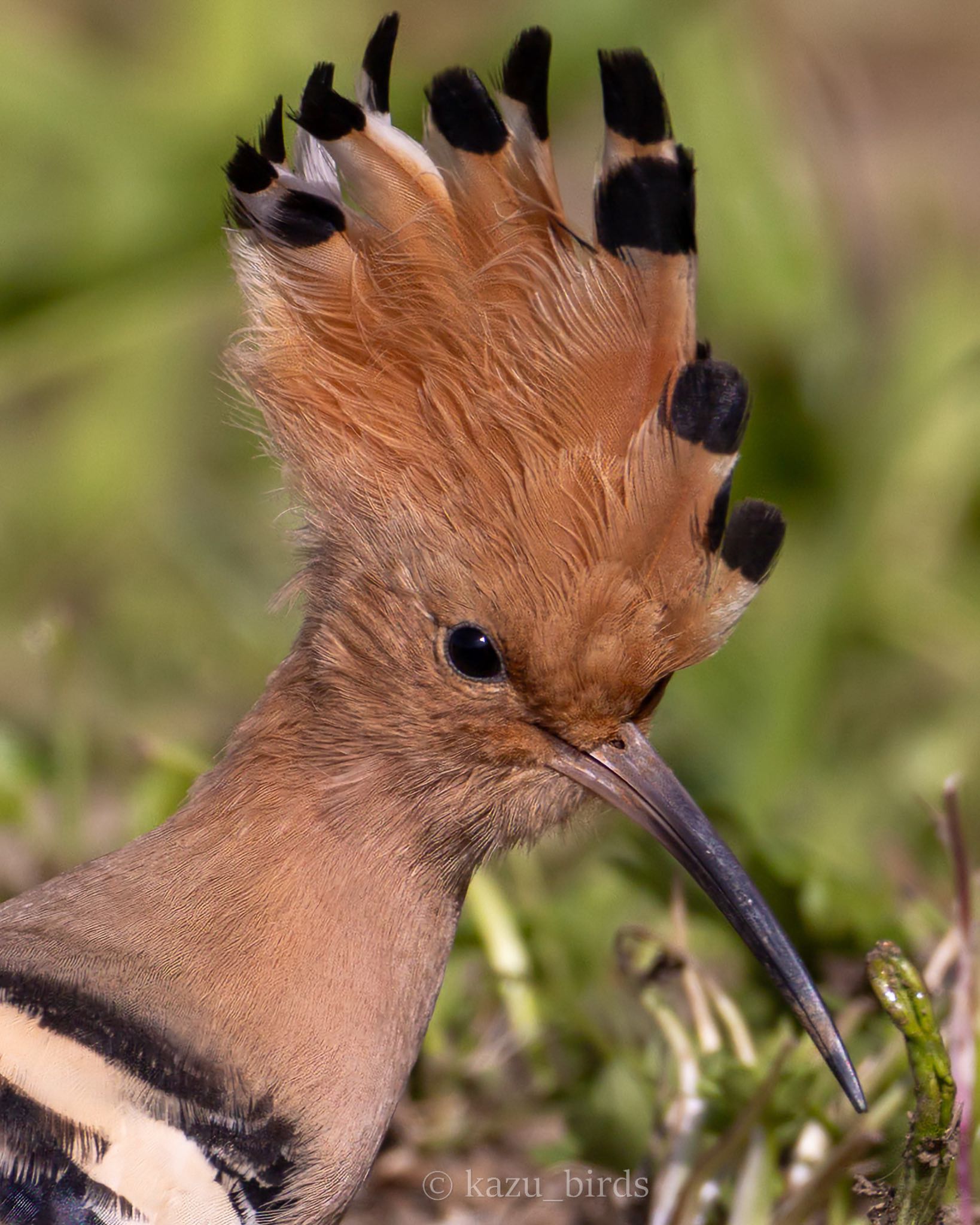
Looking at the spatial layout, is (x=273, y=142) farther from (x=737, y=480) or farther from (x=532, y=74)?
(x=737, y=480)

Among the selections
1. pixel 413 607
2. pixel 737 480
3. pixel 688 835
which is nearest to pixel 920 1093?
pixel 688 835

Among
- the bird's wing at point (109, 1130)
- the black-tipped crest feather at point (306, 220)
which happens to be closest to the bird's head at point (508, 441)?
the black-tipped crest feather at point (306, 220)

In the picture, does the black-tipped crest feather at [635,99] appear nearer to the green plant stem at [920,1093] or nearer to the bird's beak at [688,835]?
the bird's beak at [688,835]

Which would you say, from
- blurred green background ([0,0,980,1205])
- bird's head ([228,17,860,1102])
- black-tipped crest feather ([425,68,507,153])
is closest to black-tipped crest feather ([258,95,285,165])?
bird's head ([228,17,860,1102])

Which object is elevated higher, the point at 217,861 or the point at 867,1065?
the point at 217,861

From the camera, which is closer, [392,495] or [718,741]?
[392,495]

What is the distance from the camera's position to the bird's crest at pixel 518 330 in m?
1.67

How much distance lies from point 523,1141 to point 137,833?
721 mm

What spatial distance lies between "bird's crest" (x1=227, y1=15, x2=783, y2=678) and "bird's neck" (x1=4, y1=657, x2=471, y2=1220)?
30cm

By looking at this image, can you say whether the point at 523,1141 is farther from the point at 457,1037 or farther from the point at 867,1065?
the point at 867,1065

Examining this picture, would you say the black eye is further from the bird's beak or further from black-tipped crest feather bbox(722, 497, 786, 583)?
black-tipped crest feather bbox(722, 497, 786, 583)

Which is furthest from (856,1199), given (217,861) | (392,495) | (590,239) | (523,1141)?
(590,239)

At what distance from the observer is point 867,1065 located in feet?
6.48

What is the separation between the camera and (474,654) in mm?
1688
